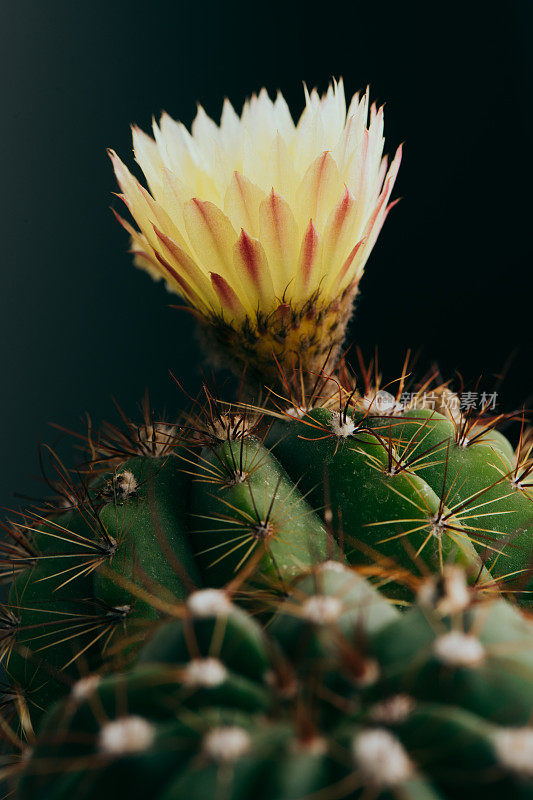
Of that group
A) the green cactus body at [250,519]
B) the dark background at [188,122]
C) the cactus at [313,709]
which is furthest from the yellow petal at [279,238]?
the dark background at [188,122]

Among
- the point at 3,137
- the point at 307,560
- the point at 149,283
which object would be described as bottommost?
the point at 149,283

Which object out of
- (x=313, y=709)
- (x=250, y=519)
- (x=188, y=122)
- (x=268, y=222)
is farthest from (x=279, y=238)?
(x=188, y=122)

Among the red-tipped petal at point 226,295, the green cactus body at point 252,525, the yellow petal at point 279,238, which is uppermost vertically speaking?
the yellow petal at point 279,238

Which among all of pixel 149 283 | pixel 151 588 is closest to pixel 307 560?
pixel 151 588

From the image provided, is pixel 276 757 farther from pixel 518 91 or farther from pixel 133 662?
pixel 518 91

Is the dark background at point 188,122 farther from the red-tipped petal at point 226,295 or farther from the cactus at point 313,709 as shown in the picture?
the cactus at point 313,709

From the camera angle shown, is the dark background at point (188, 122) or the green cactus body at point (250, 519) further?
the dark background at point (188, 122)
